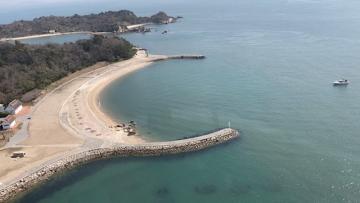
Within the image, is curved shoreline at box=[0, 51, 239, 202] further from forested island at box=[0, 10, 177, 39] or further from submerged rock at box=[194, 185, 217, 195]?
forested island at box=[0, 10, 177, 39]

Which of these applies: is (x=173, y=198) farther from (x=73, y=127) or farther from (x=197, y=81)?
(x=197, y=81)

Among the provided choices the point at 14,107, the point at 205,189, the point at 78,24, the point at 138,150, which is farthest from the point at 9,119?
the point at 78,24

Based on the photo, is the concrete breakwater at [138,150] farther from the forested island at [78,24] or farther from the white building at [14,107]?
the forested island at [78,24]

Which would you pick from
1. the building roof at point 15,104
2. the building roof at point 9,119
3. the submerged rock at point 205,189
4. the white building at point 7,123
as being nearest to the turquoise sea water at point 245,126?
the submerged rock at point 205,189

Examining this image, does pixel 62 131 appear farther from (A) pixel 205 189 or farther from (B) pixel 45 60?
(B) pixel 45 60

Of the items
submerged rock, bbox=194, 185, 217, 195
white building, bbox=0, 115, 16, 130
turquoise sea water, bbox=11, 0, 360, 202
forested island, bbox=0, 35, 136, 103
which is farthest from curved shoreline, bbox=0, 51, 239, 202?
submerged rock, bbox=194, 185, 217, 195

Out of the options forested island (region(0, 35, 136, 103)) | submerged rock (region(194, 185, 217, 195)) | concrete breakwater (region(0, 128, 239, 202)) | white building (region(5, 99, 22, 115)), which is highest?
forested island (region(0, 35, 136, 103))

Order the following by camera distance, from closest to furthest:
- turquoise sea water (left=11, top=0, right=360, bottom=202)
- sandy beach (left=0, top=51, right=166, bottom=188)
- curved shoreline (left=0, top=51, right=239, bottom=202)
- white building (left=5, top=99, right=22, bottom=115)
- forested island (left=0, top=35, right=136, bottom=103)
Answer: turquoise sea water (left=11, top=0, right=360, bottom=202), curved shoreline (left=0, top=51, right=239, bottom=202), sandy beach (left=0, top=51, right=166, bottom=188), white building (left=5, top=99, right=22, bottom=115), forested island (left=0, top=35, right=136, bottom=103)

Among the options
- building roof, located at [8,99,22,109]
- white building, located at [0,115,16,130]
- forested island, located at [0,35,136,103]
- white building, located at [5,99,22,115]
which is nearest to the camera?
white building, located at [0,115,16,130]
